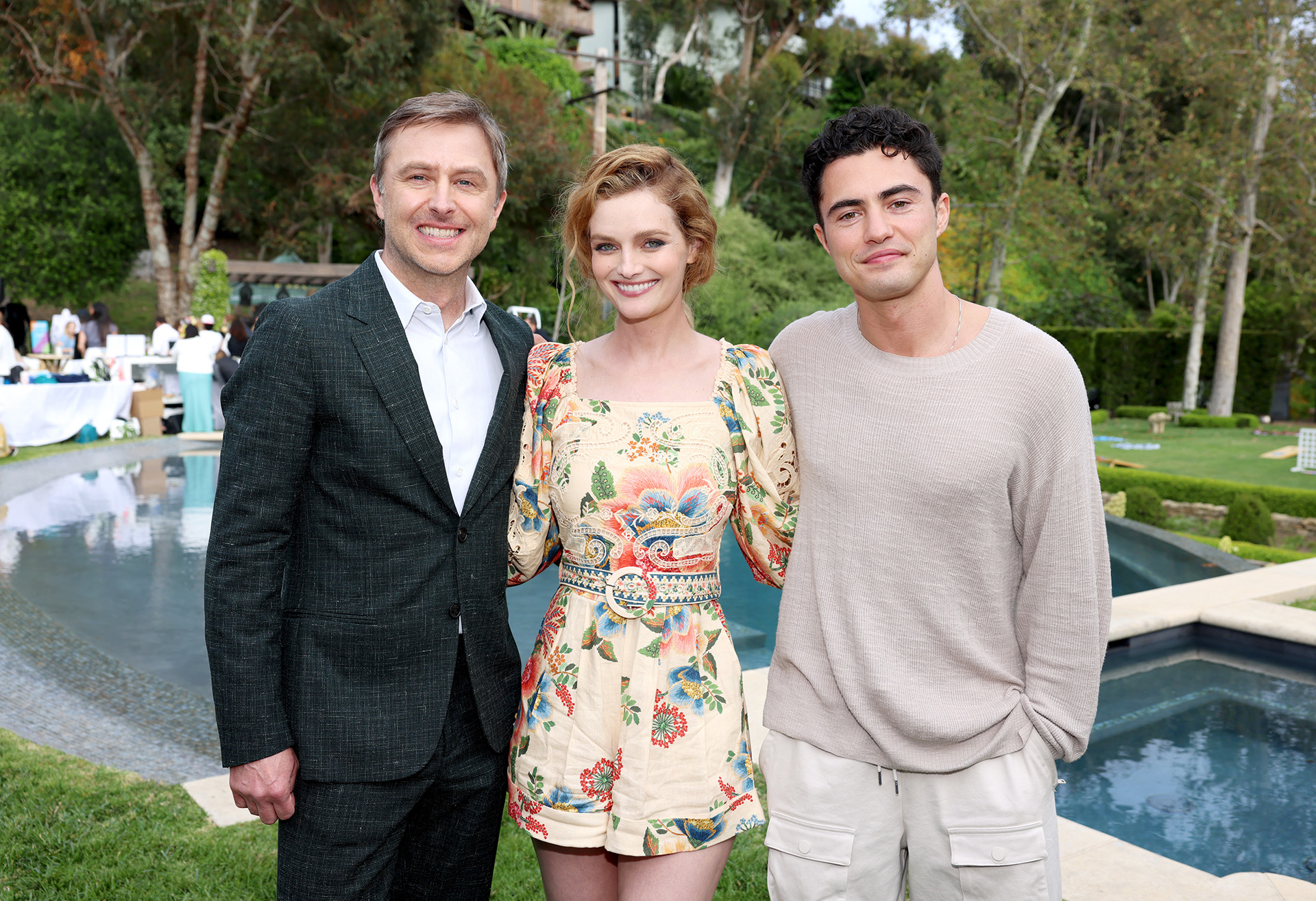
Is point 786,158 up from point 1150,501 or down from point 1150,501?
up

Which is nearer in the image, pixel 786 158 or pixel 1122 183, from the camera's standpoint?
pixel 1122 183

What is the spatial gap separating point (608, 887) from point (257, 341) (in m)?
Result: 1.43

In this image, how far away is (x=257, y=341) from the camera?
2141mm

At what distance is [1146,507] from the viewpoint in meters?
12.0

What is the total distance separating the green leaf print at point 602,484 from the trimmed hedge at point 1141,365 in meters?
26.8

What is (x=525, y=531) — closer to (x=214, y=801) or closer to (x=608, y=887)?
(x=608, y=887)

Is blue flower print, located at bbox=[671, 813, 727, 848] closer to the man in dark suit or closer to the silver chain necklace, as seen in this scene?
the man in dark suit

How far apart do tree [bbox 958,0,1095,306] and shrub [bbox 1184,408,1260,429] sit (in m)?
4.83

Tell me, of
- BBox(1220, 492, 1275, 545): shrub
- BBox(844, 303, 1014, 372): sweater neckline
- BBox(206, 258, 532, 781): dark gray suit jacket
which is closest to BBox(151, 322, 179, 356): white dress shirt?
BBox(1220, 492, 1275, 545): shrub

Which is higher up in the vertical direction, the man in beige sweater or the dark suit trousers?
the man in beige sweater

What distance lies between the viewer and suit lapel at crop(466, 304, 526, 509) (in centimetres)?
225

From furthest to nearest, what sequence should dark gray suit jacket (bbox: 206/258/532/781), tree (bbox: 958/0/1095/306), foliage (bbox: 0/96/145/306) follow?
foliage (bbox: 0/96/145/306)
tree (bbox: 958/0/1095/306)
dark gray suit jacket (bbox: 206/258/532/781)

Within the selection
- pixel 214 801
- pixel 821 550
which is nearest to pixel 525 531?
pixel 821 550

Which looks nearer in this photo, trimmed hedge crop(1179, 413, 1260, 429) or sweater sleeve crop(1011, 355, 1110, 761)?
sweater sleeve crop(1011, 355, 1110, 761)
